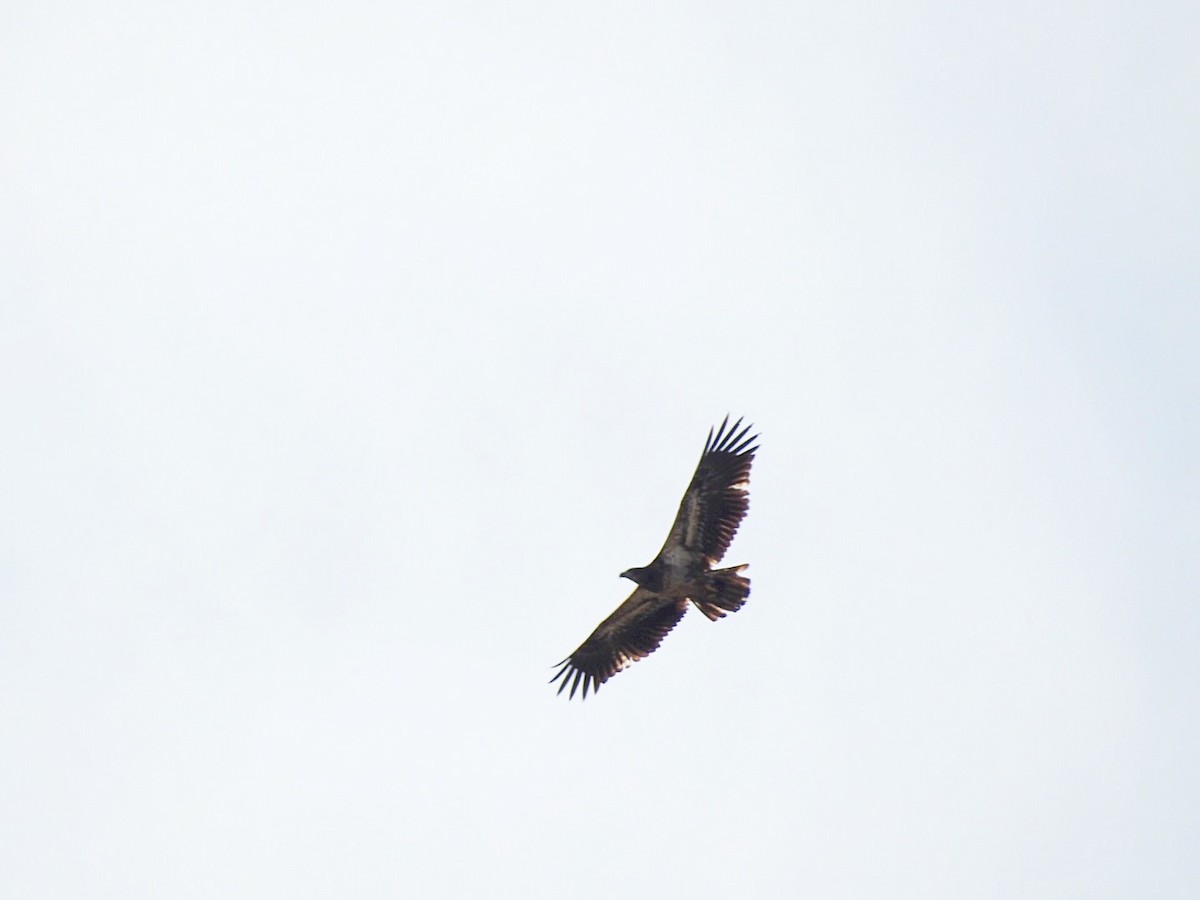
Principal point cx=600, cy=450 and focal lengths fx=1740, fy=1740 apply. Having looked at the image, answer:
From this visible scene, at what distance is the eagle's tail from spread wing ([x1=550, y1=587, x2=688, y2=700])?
153cm

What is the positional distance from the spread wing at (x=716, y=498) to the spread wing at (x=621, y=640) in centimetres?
180

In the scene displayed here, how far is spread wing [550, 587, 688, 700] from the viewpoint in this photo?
30.5 m

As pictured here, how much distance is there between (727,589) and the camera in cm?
2878

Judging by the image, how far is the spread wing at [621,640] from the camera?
30516mm

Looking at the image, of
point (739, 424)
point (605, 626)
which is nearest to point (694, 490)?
point (739, 424)

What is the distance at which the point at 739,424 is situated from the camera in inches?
1146

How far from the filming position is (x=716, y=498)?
2898 cm

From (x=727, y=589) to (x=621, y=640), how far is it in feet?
9.73

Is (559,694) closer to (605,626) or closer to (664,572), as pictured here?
(605,626)

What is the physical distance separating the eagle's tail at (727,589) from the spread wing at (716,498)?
34 centimetres

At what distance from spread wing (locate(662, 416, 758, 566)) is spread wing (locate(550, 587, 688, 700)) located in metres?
1.80

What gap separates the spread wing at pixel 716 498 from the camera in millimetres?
28938

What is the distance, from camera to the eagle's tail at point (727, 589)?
28.7 m

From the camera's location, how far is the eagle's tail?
28734mm
